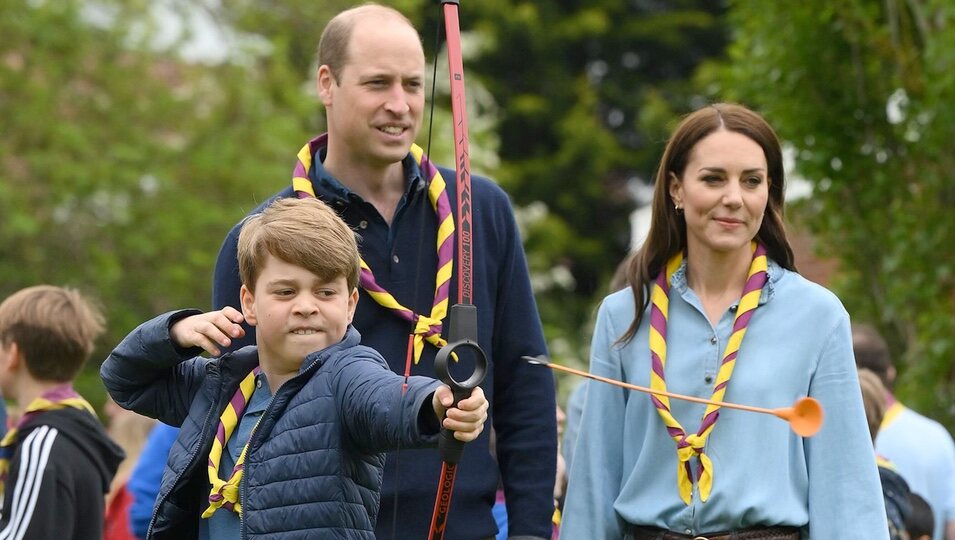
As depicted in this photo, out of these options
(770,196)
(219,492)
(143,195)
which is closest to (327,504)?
(219,492)

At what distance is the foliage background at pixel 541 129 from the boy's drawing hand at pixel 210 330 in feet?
2.65

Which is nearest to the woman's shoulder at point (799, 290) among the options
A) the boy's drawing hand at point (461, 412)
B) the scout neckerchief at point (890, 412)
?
the boy's drawing hand at point (461, 412)

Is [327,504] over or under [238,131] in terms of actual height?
under

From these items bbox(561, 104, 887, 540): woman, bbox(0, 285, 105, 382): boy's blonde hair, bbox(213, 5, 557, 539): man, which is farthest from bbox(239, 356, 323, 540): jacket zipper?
bbox(0, 285, 105, 382): boy's blonde hair

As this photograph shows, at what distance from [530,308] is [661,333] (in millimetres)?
435

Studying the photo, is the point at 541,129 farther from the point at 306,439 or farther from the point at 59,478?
the point at 306,439

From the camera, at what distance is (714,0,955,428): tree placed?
33.6 ft

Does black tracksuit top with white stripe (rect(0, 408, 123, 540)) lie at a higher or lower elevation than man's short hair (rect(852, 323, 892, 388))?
lower

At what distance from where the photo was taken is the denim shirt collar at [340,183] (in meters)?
4.91

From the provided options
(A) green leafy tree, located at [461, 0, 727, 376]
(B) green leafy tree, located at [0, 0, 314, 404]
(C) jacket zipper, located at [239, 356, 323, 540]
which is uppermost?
(A) green leafy tree, located at [461, 0, 727, 376]

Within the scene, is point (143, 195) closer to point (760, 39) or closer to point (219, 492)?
point (760, 39)

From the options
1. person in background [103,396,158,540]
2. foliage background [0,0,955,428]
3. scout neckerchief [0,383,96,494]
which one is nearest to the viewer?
scout neckerchief [0,383,96,494]

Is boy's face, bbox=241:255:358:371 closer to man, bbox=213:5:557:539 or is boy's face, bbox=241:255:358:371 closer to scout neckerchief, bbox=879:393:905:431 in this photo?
man, bbox=213:5:557:539

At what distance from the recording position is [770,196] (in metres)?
5.08
